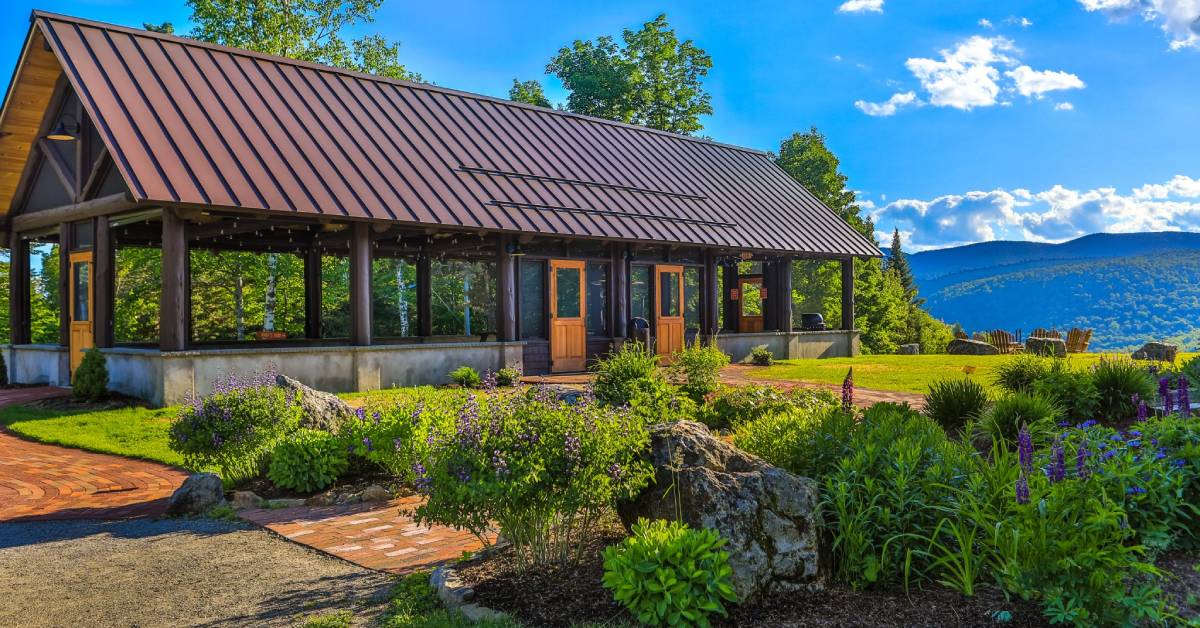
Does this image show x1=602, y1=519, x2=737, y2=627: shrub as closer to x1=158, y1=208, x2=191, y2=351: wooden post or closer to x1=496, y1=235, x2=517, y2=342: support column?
x1=158, y1=208, x2=191, y2=351: wooden post

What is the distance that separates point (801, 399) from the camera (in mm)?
9312

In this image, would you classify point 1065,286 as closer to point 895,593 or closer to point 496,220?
point 496,220

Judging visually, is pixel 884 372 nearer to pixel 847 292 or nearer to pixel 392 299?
pixel 847 292

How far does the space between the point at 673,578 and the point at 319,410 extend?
580 cm

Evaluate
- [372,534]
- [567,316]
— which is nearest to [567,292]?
[567,316]

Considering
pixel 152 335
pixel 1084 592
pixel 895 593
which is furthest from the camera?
pixel 152 335

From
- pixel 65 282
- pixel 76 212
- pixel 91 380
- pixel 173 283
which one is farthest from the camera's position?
pixel 65 282

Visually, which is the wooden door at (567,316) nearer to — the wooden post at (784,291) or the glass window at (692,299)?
the glass window at (692,299)

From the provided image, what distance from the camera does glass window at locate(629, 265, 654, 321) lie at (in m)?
20.2

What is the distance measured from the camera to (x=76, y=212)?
598 inches

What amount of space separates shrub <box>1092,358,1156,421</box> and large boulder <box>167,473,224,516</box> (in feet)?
27.3

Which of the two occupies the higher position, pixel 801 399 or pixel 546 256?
pixel 546 256

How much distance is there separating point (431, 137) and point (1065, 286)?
103m

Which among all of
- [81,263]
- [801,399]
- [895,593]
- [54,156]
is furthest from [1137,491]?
[54,156]
